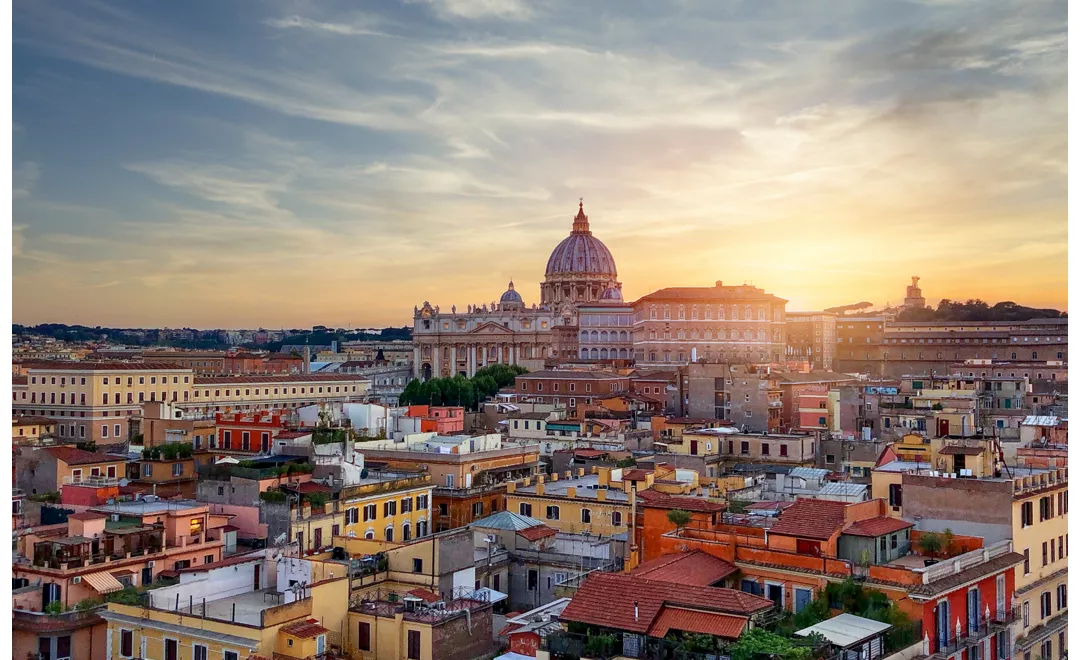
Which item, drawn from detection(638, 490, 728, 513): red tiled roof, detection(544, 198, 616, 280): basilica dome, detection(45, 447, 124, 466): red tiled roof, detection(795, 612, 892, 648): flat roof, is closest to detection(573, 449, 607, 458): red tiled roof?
detection(638, 490, 728, 513): red tiled roof

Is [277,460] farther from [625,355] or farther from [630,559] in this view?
[625,355]

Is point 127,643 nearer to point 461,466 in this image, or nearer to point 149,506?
point 149,506

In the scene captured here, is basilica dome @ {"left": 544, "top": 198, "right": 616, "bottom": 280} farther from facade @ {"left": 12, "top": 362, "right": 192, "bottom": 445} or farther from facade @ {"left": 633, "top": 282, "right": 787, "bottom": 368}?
facade @ {"left": 12, "top": 362, "right": 192, "bottom": 445}

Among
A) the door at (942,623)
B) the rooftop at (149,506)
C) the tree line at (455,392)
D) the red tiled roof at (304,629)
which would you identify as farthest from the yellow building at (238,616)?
the tree line at (455,392)

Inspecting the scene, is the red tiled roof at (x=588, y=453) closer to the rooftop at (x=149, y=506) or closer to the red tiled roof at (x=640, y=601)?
the rooftop at (x=149, y=506)

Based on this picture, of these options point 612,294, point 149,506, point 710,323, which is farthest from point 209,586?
point 612,294
